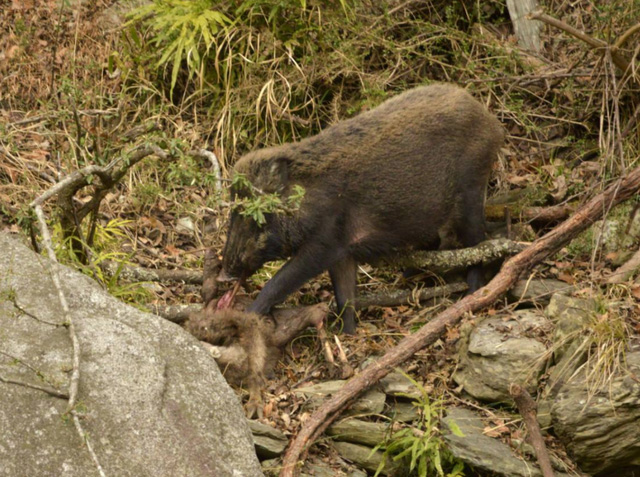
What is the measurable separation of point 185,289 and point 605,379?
318 cm

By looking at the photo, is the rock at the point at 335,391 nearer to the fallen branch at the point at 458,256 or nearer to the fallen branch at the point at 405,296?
the fallen branch at the point at 405,296

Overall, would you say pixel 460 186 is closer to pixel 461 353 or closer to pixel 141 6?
pixel 461 353

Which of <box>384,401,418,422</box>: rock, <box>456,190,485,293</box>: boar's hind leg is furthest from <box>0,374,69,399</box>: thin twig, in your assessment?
<box>456,190,485,293</box>: boar's hind leg

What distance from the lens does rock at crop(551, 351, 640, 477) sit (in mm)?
5328

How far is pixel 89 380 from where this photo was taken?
447 centimetres

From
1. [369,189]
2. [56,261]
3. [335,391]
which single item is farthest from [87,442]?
[369,189]

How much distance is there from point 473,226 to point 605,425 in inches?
88.2

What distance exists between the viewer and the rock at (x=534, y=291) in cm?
649

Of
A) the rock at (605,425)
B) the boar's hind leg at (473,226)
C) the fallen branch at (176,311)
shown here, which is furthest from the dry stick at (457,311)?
the fallen branch at (176,311)

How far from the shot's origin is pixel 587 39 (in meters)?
7.27

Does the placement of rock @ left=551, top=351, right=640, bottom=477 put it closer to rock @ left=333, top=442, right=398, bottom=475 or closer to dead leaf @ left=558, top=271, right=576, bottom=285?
rock @ left=333, top=442, right=398, bottom=475

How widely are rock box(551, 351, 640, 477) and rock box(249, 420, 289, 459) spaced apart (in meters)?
1.66

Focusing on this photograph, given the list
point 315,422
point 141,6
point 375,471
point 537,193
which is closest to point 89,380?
point 315,422

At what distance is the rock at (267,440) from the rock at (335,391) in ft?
1.47
